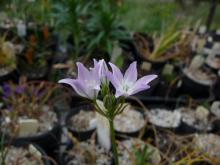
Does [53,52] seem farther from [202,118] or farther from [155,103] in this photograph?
[202,118]

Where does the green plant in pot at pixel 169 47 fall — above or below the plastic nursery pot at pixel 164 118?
above

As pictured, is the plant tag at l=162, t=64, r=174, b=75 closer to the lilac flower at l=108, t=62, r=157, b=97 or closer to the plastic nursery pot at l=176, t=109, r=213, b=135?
the plastic nursery pot at l=176, t=109, r=213, b=135

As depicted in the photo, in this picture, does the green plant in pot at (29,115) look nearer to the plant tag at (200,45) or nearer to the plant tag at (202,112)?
the plant tag at (202,112)

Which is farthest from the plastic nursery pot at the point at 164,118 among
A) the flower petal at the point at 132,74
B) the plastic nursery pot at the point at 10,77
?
the flower petal at the point at 132,74

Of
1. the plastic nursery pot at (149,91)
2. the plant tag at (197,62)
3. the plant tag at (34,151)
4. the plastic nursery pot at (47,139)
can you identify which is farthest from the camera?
the plant tag at (197,62)

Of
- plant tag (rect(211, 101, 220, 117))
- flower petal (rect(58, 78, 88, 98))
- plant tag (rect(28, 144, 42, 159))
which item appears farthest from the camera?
plant tag (rect(211, 101, 220, 117))

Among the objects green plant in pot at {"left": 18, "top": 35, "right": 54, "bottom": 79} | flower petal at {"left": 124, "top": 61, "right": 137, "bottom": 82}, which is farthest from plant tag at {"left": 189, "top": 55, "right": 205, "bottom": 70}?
flower petal at {"left": 124, "top": 61, "right": 137, "bottom": 82}

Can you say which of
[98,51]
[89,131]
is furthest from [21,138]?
[98,51]
